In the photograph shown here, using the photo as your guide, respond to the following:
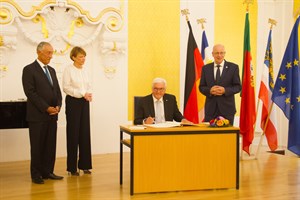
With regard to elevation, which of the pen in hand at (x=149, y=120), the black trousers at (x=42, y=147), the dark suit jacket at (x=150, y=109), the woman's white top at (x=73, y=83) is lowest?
the black trousers at (x=42, y=147)

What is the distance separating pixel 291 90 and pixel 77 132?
3.46 meters

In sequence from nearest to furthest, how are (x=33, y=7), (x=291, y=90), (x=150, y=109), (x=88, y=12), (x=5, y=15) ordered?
1. (x=150, y=109)
2. (x=5, y=15)
3. (x=33, y=7)
4. (x=291, y=90)
5. (x=88, y=12)

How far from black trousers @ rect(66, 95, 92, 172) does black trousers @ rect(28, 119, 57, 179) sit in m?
0.22

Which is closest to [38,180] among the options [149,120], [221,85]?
[149,120]

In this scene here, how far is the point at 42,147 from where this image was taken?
5289 mm

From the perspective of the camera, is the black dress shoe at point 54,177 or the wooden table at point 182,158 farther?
the black dress shoe at point 54,177

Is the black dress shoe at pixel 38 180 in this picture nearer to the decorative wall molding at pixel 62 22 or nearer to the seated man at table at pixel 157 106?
the seated man at table at pixel 157 106

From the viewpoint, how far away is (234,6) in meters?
8.36

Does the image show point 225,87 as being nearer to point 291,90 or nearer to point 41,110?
point 291,90

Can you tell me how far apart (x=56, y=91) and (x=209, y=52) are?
3.40 metres

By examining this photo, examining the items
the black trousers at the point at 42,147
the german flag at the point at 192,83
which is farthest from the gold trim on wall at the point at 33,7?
the german flag at the point at 192,83

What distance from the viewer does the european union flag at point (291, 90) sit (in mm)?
6785

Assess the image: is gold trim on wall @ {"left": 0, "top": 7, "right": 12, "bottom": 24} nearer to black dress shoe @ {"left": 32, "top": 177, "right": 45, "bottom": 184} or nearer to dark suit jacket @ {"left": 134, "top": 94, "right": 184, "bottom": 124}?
black dress shoe @ {"left": 32, "top": 177, "right": 45, "bottom": 184}

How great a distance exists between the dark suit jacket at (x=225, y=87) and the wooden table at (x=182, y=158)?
998mm
